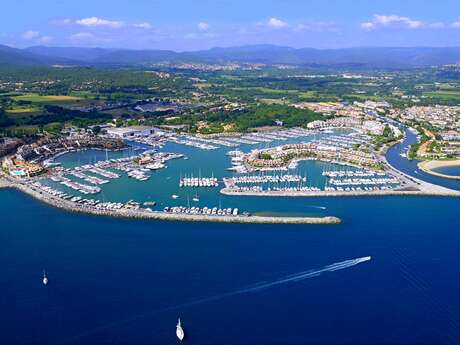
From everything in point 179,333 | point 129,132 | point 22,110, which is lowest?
point 179,333

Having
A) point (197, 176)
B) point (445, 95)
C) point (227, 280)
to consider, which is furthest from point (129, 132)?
point (445, 95)

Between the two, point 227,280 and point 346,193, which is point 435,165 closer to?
point 346,193

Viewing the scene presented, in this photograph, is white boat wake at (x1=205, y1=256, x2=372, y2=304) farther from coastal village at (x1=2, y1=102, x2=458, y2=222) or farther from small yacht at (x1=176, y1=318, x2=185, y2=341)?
coastal village at (x1=2, y1=102, x2=458, y2=222)

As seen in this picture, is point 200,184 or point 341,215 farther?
point 200,184

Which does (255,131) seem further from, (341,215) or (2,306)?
(2,306)

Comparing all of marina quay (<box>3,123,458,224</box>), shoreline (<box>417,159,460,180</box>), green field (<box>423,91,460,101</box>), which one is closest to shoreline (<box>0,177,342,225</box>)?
marina quay (<box>3,123,458,224</box>)

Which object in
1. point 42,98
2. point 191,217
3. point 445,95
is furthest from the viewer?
point 445,95

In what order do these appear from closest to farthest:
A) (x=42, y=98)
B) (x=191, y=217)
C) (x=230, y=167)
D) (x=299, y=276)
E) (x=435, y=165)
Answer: (x=299, y=276)
(x=191, y=217)
(x=230, y=167)
(x=435, y=165)
(x=42, y=98)

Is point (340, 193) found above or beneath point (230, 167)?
beneath

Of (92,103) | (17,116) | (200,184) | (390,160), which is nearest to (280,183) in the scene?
(200,184)

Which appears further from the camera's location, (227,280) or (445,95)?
(445,95)
